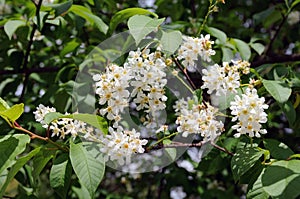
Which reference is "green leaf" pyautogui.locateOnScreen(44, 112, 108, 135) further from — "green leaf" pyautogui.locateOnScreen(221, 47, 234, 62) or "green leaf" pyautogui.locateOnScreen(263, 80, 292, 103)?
"green leaf" pyautogui.locateOnScreen(221, 47, 234, 62)

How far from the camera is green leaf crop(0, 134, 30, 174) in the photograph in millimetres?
1112

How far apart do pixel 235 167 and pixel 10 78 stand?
1498mm

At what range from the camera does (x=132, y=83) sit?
3.93 feet

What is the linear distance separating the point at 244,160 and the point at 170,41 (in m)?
0.39

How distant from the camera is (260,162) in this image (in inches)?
48.5

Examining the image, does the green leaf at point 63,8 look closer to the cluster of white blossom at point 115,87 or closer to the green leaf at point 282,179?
the cluster of white blossom at point 115,87

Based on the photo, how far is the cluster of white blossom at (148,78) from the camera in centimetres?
120

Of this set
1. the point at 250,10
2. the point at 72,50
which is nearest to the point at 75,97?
the point at 72,50

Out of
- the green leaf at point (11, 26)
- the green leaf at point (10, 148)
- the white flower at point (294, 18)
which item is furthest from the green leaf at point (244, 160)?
the white flower at point (294, 18)

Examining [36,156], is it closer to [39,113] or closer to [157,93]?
[39,113]

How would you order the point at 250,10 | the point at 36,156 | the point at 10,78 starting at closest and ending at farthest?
the point at 36,156 → the point at 10,78 → the point at 250,10

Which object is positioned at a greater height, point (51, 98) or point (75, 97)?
point (75, 97)

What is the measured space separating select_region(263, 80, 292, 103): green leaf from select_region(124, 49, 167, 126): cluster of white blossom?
332mm

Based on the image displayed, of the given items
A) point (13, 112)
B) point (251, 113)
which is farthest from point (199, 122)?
point (13, 112)
